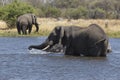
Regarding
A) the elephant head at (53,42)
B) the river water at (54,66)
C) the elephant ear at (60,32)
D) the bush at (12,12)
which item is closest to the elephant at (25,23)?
the bush at (12,12)

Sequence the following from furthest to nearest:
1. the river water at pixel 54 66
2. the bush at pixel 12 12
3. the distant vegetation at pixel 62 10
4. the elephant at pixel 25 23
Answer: the distant vegetation at pixel 62 10, the bush at pixel 12 12, the elephant at pixel 25 23, the river water at pixel 54 66

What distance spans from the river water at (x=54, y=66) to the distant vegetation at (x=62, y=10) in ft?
66.4

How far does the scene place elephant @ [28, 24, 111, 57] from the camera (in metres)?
23.3

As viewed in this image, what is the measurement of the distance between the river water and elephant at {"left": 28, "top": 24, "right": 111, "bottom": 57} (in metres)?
0.48

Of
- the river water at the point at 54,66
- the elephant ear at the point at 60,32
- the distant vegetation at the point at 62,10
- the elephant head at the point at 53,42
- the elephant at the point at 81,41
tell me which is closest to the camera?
the river water at the point at 54,66

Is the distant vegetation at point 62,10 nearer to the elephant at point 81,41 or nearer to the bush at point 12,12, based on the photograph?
the bush at point 12,12

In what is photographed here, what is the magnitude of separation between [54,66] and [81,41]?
410 cm

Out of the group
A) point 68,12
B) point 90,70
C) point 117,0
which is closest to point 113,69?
point 90,70

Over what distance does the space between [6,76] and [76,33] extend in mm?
7556

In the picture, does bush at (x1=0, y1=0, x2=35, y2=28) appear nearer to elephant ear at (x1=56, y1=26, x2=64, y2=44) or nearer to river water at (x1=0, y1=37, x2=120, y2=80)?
river water at (x1=0, y1=37, x2=120, y2=80)

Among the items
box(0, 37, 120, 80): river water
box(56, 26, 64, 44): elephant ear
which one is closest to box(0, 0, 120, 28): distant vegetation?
box(0, 37, 120, 80): river water

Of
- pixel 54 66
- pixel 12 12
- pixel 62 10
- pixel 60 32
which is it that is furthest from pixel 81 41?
pixel 62 10

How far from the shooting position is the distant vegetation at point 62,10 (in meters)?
46.2

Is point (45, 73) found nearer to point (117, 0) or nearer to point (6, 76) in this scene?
point (6, 76)
